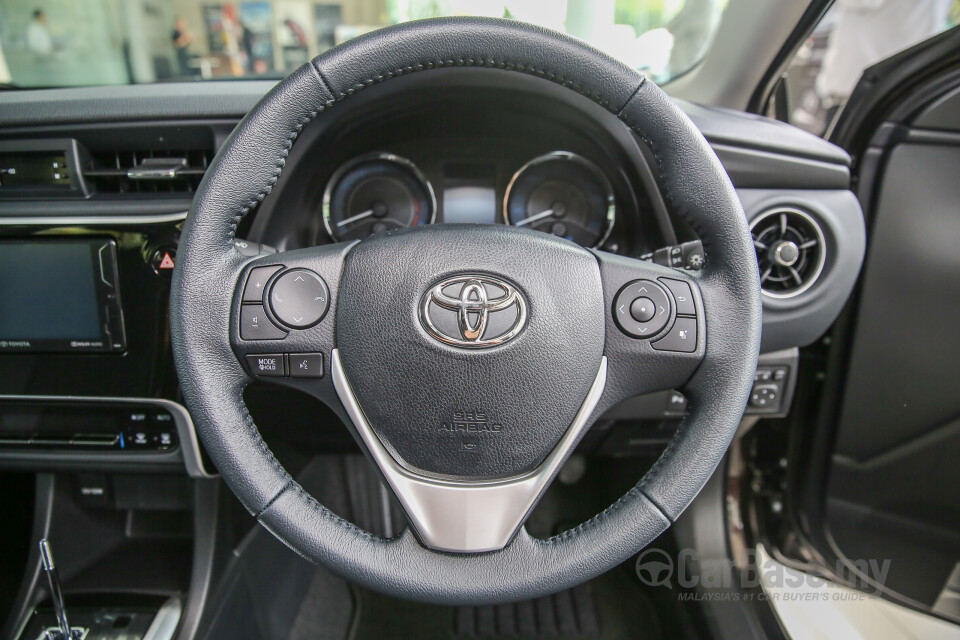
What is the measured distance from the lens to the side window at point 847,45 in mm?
1573

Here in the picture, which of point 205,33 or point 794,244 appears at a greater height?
point 205,33

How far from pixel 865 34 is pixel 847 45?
2.0 inches

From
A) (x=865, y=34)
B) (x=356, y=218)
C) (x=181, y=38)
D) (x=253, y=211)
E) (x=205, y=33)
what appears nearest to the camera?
(x=253, y=211)

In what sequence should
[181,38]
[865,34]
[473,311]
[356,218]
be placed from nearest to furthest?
[473,311] → [356,218] → [865,34] → [181,38]

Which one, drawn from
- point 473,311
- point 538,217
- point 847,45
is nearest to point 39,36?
point 538,217

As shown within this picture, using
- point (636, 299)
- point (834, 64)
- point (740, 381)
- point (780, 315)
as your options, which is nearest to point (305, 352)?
point (636, 299)

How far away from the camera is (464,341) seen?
737 millimetres

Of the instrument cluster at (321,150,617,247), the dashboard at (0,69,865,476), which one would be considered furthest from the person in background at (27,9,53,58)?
the instrument cluster at (321,150,617,247)

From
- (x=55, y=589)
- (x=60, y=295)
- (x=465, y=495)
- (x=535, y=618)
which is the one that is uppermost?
(x=60, y=295)

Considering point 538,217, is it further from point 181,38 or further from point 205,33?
point 205,33

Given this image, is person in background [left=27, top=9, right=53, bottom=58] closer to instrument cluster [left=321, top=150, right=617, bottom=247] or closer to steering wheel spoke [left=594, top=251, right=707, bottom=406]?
instrument cluster [left=321, top=150, right=617, bottom=247]

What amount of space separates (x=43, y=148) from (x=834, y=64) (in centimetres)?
200

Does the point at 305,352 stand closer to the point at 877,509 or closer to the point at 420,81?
the point at 420,81

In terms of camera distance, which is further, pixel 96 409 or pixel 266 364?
pixel 96 409
